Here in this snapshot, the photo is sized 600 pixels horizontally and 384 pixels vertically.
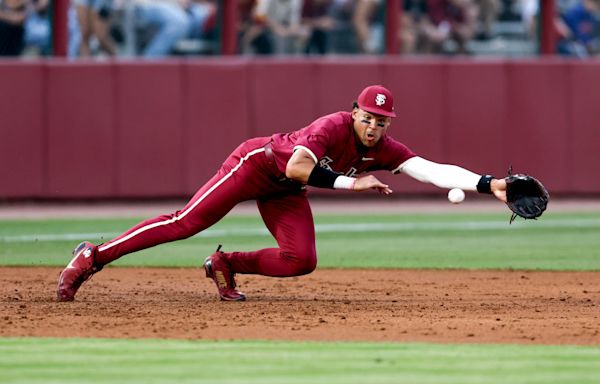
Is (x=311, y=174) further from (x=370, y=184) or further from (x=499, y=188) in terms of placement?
(x=499, y=188)

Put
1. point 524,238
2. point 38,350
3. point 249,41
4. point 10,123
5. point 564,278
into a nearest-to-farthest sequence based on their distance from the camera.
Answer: point 38,350, point 564,278, point 524,238, point 10,123, point 249,41

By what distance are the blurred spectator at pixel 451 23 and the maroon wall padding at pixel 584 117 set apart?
62.1 inches

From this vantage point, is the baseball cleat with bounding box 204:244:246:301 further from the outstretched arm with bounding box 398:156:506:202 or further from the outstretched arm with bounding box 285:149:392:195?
the outstretched arm with bounding box 398:156:506:202

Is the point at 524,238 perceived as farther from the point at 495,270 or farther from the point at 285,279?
the point at 285,279

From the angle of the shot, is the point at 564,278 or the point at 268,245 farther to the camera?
the point at 268,245

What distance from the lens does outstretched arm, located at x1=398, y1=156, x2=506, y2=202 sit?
27.4ft

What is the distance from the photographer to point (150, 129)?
661 inches

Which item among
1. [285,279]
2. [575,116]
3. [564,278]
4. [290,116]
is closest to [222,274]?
[285,279]

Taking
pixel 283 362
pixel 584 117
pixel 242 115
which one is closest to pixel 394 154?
pixel 283 362

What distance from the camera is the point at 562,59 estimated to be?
1750 centimetres

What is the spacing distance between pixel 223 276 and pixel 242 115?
8.20 meters

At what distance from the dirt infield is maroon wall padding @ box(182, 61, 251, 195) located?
18.5 ft

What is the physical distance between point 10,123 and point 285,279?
23.0 feet

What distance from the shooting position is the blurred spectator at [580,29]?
18375 mm
